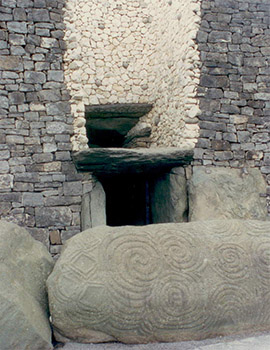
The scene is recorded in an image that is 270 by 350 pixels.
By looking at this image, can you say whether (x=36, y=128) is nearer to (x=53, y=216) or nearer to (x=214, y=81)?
(x=53, y=216)

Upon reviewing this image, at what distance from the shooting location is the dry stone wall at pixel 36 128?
506 cm

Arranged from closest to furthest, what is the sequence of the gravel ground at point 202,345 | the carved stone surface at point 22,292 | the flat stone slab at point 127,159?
the carved stone surface at point 22,292
the gravel ground at point 202,345
the flat stone slab at point 127,159

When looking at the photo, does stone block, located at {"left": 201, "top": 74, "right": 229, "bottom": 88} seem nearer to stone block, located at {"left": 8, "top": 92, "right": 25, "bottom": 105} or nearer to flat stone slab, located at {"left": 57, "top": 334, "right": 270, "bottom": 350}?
stone block, located at {"left": 8, "top": 92, "right": 25, "bottom": 105}

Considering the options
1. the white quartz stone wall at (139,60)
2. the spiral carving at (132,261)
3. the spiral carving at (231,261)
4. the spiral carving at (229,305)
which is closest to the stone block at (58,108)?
the white quartz stone wall at (139,60)

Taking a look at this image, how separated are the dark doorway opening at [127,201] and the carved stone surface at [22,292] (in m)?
4.32

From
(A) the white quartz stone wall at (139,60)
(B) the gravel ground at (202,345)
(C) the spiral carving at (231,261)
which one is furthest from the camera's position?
(A) the white quartz stone wall at (139,60)

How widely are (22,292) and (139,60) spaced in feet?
16.2

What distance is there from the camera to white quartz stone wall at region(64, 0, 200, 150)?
5.35 meters

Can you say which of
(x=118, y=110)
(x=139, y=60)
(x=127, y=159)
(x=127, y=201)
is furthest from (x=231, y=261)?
(x=127, y=201)

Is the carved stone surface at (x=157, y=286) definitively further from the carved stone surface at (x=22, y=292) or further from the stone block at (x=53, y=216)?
the stone block at (x=53, y=216)

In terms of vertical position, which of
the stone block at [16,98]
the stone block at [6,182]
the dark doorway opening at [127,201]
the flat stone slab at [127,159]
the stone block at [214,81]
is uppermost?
the stone block at [214,81]

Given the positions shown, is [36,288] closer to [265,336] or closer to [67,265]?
[67,265]

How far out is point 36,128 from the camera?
16.9ft

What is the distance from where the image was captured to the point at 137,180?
781 cm
